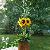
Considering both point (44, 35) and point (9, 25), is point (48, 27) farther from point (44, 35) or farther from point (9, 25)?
point (9, 25)

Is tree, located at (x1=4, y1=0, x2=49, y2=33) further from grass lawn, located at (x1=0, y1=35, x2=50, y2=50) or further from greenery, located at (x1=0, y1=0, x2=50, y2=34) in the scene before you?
grass lawn, located at (x1=0, y1=35, x2=50, y2=50)

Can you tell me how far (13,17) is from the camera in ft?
25.8

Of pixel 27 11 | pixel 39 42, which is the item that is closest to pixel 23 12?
pixel 27 11

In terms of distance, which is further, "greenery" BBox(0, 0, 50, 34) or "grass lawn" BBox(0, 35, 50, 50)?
"greenery" BBox(0, 0, 50, 34)

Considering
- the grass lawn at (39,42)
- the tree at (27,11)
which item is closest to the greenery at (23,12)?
the tree at (27,11)

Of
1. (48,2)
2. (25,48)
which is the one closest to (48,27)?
(48,2)

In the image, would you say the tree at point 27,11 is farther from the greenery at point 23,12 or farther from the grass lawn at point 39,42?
the grass lawn at point 39,42

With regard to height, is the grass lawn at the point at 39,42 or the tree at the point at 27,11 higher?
the tree at the point at 27,11

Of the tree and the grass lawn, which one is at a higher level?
the tree

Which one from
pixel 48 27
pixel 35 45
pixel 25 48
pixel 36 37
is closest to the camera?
pixel 25 48

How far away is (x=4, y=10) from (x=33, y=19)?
1.05 metres

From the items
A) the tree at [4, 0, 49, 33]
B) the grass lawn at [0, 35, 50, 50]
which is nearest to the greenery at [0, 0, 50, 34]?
the tree at [4, 0, 49, 33]

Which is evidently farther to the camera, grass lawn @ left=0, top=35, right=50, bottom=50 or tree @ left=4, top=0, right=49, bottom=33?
tree @ left=4, top=0, right=49, bottom=33

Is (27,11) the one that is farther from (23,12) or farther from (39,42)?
(39,42)
